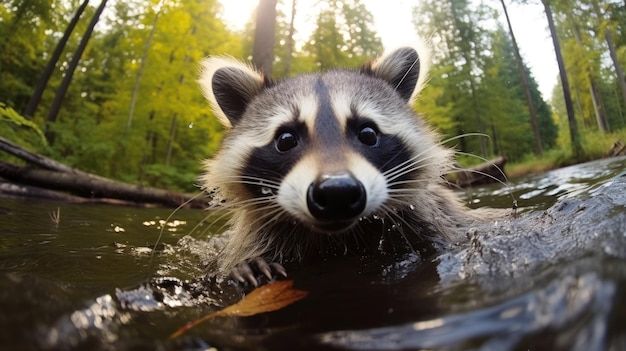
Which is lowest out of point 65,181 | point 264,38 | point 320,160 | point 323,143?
point 320,160

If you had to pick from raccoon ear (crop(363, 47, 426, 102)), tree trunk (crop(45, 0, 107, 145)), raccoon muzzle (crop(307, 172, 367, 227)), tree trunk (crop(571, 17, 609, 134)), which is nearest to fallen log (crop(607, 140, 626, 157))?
tree trunk (crop(571, 17, 609, 134))

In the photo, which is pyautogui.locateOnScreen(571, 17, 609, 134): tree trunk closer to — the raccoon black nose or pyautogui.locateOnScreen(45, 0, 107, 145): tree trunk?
the raccoon black nose

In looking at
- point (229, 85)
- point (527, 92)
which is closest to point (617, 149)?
point (527, 92)

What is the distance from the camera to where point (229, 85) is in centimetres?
382

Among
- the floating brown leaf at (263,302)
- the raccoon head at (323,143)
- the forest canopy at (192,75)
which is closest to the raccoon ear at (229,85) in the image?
the raccoon head at (323,143)

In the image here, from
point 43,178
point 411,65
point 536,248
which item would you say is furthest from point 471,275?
point 43,178

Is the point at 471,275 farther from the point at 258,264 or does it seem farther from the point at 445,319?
the point at 258,264

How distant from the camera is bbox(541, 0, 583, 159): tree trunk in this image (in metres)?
8.75

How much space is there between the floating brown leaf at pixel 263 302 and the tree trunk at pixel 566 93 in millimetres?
8540

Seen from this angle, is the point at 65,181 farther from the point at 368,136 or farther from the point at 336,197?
the point at 336,197

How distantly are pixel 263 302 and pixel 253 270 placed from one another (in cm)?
93

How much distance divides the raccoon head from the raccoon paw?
0.92ft

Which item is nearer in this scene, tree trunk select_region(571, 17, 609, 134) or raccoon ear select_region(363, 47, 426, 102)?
raccoon ear select_region(363, 47, 426, 102)

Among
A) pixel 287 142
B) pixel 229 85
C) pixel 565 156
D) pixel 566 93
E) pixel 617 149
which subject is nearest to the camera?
pixel 287 142
